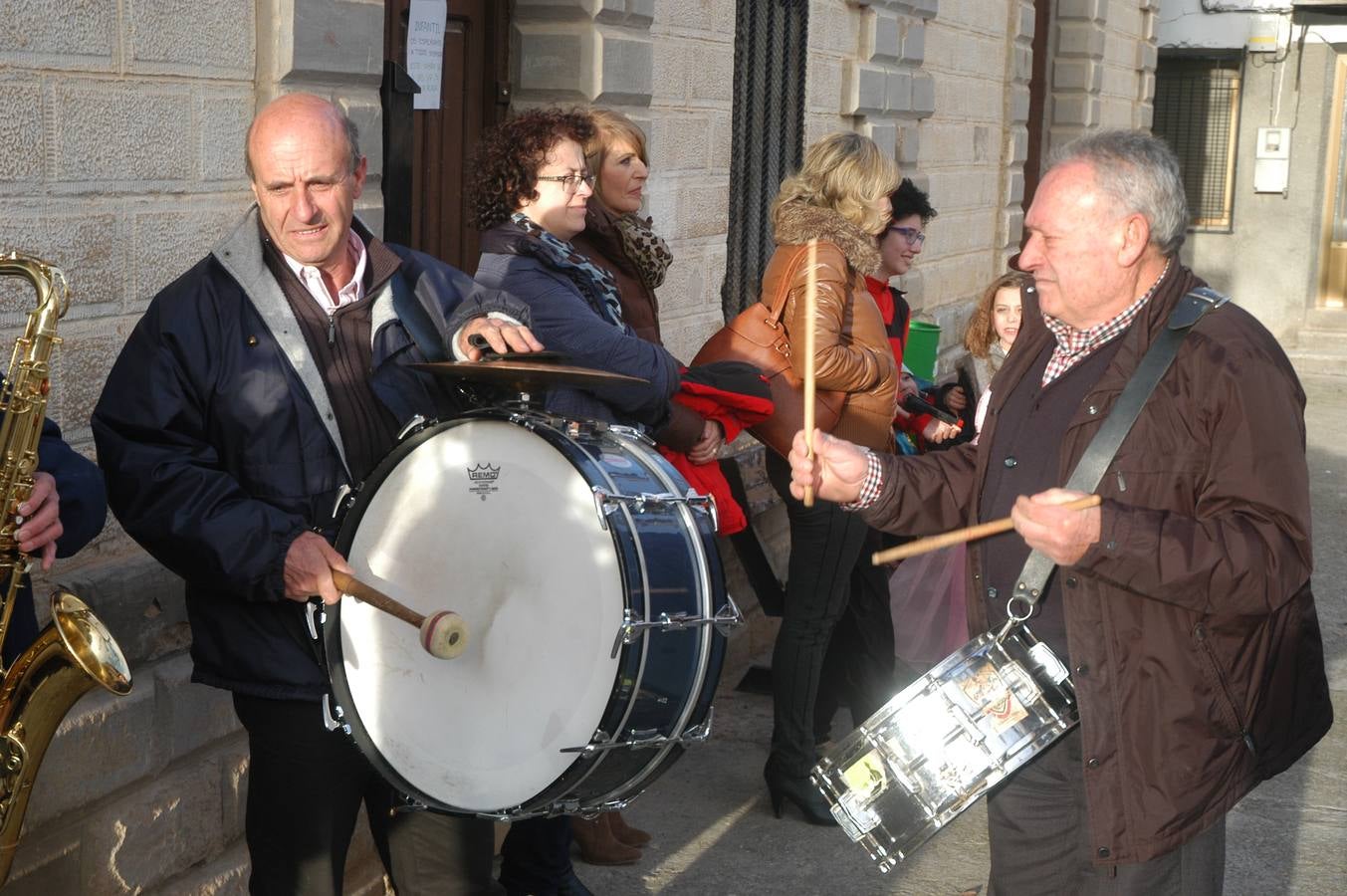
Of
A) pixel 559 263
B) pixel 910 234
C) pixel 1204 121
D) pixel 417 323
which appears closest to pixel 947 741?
pixel 417 323

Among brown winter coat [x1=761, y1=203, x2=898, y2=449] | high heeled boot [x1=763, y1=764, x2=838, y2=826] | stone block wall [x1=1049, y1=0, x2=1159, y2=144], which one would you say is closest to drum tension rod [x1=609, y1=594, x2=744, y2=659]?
brown winter coat [x1=761, y1=203, x2=898, y2=449]

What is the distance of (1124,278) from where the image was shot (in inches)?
120

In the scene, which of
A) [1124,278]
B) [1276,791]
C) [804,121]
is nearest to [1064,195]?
[1124,278]

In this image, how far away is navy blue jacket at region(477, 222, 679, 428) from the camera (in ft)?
12.9

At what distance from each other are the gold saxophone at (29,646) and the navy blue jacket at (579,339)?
1190mm

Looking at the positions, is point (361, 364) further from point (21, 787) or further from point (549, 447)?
point (21, 787)

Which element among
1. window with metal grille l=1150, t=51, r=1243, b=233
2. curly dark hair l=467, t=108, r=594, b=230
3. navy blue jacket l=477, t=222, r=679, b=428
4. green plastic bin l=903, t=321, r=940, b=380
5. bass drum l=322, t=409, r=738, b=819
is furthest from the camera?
window with metal grille l=1150, t=51, r=1243, b=233

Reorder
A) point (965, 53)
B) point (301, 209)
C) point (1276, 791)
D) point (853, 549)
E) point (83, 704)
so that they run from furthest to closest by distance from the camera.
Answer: point (965, 53) → point (1276, 791) → point (853, 549) → point (83, 704) → point (301, 209)

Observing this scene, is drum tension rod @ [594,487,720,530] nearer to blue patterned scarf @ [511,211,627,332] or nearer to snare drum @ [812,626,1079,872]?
snare drum @ [812,626,1079,872]

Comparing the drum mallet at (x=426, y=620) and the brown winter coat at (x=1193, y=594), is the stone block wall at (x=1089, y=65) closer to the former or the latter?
the brown winter coat at (x=1193, y=594)

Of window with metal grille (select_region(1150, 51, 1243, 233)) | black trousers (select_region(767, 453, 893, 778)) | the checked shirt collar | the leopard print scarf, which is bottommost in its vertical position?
black trousers (select_region(767, 453, 893, 778))

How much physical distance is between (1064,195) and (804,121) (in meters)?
4.72

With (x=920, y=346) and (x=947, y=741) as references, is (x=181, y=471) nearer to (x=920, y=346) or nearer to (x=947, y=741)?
(x=947, y=741)

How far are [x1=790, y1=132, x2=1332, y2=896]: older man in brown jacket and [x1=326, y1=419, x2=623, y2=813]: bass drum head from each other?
1.55ft
